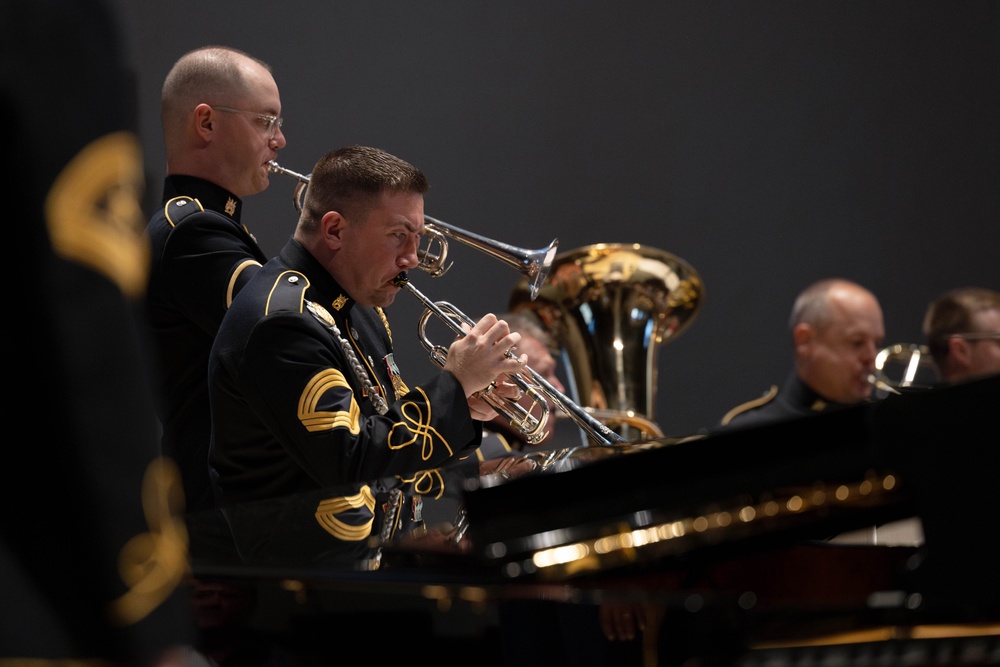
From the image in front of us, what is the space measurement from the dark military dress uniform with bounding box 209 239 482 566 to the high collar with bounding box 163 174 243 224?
0.44m

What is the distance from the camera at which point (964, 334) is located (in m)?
→ 4.23

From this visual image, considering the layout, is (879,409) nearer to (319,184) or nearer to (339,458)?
(339,458)

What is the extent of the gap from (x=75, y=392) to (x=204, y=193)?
2422mm

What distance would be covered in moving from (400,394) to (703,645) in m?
1.62

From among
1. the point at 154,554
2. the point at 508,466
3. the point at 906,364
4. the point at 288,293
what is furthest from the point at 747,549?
the point at 906,364

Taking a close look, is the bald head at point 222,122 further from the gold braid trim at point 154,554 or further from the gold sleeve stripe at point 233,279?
the gold braid trim at point 154,554

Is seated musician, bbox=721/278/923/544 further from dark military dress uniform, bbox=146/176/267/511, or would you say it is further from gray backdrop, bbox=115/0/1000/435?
dark military dress uniform, bbox=146/176/267/511

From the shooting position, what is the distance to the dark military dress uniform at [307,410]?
2309mm

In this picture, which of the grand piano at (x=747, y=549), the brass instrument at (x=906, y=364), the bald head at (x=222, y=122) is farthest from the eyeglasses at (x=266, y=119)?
the brass instrument at (x=906, y=364)

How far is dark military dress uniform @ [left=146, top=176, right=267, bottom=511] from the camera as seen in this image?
2.73m

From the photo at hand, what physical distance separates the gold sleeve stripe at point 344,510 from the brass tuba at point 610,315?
2.09 meters

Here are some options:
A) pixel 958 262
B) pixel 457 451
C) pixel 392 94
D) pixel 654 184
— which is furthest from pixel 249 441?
pixel 958 262

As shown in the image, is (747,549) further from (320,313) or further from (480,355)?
(320,313)

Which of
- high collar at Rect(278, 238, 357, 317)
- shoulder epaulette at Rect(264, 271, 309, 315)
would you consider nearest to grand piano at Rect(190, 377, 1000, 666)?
shoulder epaulette at Rect(264, 271, 309, 315)
